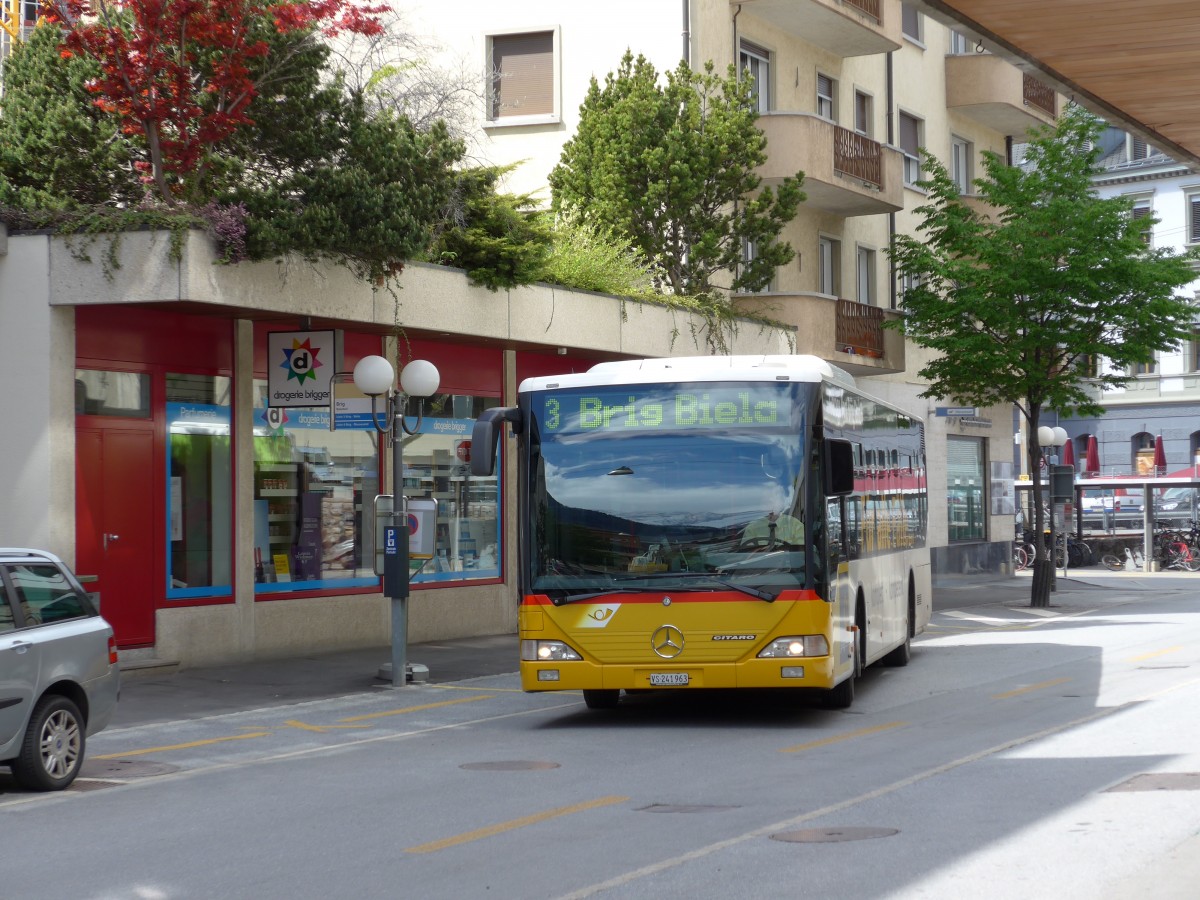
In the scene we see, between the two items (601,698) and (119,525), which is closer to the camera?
(601,698)

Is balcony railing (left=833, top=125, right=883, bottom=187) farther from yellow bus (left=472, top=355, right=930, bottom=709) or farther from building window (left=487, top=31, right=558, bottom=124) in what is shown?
yellow bus (left=472, top=355, right=930, bottom=709)

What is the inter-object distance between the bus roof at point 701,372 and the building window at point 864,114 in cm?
2279

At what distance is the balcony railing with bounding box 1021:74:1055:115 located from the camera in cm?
4081

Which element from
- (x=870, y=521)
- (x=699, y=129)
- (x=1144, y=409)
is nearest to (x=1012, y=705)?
(x=870, y=521)

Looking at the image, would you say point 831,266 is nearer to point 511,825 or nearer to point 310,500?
→ point 310,500

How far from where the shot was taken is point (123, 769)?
12148 millimetres

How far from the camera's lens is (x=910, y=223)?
38312 mm

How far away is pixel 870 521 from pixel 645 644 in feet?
12.4

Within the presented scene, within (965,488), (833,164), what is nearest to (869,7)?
(833,164)

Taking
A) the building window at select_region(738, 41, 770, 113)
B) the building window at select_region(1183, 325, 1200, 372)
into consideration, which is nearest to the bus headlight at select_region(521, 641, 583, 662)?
the building window at select_region(738, 41, 770, 113)

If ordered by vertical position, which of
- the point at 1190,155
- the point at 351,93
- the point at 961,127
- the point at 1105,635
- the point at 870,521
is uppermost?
the point at 961,127

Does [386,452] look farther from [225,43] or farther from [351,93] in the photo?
[225,43]

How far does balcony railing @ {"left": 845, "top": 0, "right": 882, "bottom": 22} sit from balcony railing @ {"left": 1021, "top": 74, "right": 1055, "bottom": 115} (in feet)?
26.4

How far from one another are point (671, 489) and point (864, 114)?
24284 millimetres
